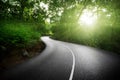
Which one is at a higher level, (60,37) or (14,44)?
(14,44)

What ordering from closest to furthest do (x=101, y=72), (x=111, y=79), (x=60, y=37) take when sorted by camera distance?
(x=111, y=79) < (x=101, y=72) < (x=60, y=37)

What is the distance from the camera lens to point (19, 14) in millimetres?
19344

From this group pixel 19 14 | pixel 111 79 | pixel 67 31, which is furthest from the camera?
pixel 67 31

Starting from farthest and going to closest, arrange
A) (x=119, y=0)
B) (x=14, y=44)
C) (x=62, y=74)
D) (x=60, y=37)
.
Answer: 1. (x=60, y=37)
2. (x=119, y=0)
3. (x=14, y=44)
4. (x=62, y=74)

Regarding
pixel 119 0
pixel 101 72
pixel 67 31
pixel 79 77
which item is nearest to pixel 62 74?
pixel 79 77

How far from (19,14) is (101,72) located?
543 inches

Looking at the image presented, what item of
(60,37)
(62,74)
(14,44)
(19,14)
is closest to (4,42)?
(14,44)

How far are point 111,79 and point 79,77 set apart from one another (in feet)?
4.97

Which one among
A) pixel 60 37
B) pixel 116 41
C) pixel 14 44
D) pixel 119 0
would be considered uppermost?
pixel 119 0

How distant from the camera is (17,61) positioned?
11078 mm

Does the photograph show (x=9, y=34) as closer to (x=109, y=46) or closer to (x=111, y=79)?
(x=111, y=79)

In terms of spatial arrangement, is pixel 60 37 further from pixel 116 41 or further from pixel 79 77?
pixel 79 77

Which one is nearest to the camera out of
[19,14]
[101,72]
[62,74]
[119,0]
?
[62,74]

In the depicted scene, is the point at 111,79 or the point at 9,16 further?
the point at 9,16
